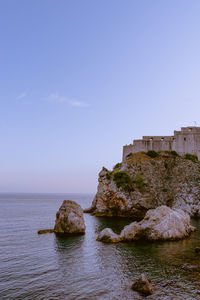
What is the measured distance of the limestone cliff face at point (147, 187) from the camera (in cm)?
5806

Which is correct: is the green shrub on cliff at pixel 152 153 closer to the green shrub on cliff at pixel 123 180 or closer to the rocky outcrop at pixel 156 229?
the green shrub on cliff at pixel 123 180

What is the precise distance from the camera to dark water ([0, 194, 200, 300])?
49.7 feet

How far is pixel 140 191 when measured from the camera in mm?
59781

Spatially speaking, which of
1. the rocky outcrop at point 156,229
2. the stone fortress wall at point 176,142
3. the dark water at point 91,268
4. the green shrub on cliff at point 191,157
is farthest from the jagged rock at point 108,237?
the stone fortress wall at point 176,142

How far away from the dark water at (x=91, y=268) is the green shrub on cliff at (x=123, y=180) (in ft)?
95.9

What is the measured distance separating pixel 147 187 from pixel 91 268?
43.4 metres

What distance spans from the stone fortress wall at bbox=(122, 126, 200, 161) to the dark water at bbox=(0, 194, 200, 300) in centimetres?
4538

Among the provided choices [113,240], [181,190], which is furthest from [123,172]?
[113,240]

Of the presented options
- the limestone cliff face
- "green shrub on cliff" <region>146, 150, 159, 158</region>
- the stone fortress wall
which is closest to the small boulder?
the limestone cliff face

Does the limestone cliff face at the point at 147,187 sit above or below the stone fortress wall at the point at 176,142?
below

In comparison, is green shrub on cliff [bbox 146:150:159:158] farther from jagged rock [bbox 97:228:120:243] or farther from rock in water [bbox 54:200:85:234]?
jagged rock [bbox 97:228:120:243]

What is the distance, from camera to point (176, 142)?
240 ft

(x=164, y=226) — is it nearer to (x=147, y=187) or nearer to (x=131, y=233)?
(x=131, y=233)

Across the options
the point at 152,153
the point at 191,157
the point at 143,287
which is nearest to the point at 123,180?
the point at 152,153
